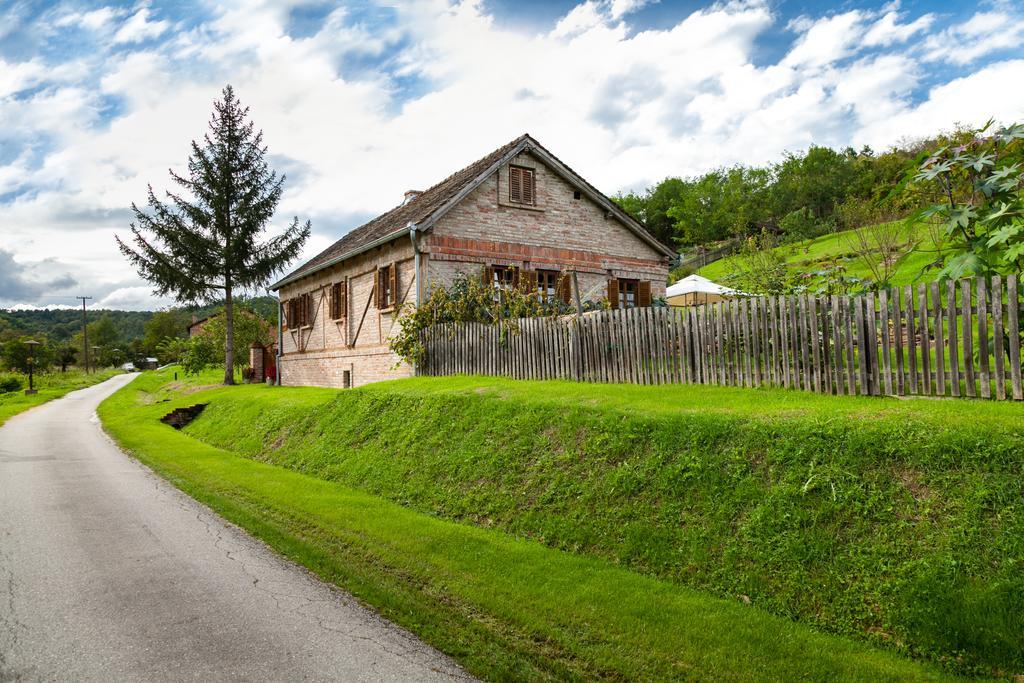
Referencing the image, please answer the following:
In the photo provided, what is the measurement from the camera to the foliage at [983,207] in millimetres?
6961

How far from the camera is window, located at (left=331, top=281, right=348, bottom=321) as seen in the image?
22531 millimetres

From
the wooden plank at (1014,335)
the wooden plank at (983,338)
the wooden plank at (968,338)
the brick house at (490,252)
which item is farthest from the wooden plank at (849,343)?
the brick house at (490,252)

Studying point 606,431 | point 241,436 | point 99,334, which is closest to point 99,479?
point 241,436

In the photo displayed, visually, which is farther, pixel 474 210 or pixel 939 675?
pixel 474 210

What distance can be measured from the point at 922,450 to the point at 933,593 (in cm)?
133

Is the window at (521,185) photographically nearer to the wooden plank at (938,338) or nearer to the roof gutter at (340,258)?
the roof gutter at (340,258)

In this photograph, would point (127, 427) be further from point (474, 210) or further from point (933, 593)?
point (933, 593)

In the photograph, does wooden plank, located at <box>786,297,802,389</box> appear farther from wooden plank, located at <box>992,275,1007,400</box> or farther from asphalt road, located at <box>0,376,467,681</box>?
asphalt road, located at <box>0,376,467,681</box>

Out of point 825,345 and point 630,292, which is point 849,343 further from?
point 630,292

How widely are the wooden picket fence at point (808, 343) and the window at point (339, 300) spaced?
10325 mm

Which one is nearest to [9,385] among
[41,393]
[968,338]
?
[41,393]

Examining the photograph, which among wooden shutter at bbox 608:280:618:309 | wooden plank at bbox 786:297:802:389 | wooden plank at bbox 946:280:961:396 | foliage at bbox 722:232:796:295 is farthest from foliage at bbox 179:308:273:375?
wooden plank at bbox 946:280:961:396

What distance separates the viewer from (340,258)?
71.4 feet

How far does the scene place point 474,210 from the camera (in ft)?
62.7
